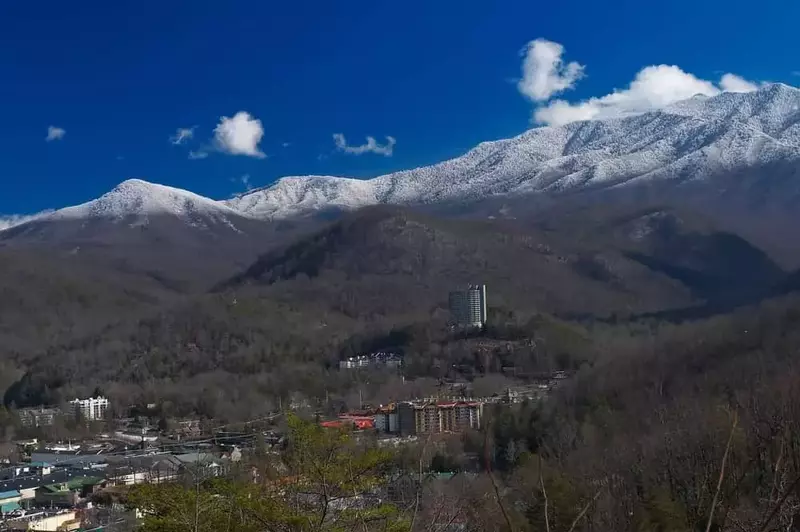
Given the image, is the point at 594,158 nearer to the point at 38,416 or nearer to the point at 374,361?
the point at 374,361

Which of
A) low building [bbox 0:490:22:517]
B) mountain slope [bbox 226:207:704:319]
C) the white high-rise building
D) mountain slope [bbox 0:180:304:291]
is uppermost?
mountain slope [bbox 0:180:304:291]

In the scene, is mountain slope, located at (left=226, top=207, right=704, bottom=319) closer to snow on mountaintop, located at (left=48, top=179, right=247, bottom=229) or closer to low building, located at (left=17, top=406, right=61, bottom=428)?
low building, located at (left=17, top=406, right=61, bottom=428)

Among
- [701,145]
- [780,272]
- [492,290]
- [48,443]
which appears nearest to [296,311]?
[492,290]

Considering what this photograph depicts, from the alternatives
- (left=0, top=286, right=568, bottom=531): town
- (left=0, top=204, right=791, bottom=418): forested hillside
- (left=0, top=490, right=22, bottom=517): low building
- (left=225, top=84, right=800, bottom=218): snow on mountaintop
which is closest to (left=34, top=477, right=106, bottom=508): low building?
(left=0, top=286, right=568, bottom=531): town

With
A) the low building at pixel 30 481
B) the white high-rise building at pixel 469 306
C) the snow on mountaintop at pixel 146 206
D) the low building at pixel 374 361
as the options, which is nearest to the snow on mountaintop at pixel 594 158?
the snow on mountaintop at pixel 146 206

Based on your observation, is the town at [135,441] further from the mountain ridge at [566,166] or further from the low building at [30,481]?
the mountain ridge at [566,166]

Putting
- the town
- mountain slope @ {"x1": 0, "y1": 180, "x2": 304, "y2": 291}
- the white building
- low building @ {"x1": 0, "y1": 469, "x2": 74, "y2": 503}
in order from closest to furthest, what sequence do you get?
the town, low building @ {"x1": 0, "y1": 469, "x2": 74, "y2": 503}, the white building, mountain slope @ {"x1": 0, "y1": 180, "x2": 304, "y2": 291}
